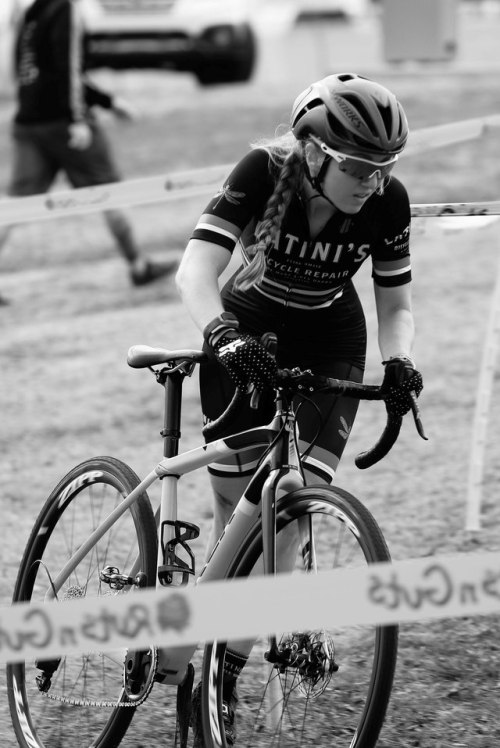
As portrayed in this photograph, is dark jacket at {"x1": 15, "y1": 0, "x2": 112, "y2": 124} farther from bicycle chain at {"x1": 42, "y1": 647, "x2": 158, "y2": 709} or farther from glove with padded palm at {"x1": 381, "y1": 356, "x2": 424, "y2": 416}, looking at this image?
glove with padded palm at {"x1": 381, "y1": 356, "x2": 424, "y2": 416}

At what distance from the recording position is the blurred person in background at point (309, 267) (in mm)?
3416

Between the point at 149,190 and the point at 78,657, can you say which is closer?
the point at 78,657

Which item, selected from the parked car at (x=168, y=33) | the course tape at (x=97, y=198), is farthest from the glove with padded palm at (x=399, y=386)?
the parked car at (x=168, y=33)

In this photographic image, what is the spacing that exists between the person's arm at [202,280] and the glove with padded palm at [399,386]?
18.7 inches

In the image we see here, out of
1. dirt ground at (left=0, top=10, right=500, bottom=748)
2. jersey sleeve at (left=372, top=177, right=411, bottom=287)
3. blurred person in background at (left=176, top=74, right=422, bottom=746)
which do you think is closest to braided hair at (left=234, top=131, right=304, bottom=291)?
blurred person in background at (left=176, top=74, right=422, bottom=746)

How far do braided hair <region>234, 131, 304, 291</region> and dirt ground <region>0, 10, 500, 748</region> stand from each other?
147cm

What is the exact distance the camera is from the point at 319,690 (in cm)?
346

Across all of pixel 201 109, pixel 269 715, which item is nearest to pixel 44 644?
pixel 269 715

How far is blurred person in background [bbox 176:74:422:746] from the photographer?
3416 millimetres

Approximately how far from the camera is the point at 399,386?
131 inches

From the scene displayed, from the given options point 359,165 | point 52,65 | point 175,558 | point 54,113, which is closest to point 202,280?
point 359,165

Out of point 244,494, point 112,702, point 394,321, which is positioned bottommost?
point 112,702

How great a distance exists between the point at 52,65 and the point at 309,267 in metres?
6.64

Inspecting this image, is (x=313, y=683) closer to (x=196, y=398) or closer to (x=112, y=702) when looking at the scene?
(x=112, y=702)
